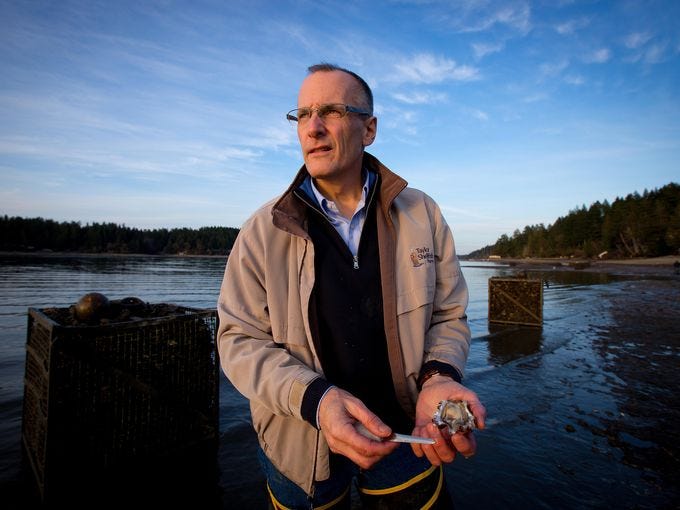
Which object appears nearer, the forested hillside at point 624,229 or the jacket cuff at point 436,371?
the jacket cuff at point 436,371

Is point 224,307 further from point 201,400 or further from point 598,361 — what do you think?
point 598,361

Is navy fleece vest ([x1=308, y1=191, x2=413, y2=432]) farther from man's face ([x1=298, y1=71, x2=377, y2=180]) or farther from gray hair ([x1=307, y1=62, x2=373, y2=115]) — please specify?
gray hair ([x1=307, y1=62, x2=373, y2=115])

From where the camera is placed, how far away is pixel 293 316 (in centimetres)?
191

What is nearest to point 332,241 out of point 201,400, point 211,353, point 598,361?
point 211,353

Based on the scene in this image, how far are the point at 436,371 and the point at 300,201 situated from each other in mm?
1227

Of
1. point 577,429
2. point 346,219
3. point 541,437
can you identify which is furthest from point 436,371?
point 577,429

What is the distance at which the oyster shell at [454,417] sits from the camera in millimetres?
1632

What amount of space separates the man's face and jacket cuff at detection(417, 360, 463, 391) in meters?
1.22

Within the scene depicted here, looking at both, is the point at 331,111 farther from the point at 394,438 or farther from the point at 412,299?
the point at 394,438

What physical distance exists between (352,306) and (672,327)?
16.7m

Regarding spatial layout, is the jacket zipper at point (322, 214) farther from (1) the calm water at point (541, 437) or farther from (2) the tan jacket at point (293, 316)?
(1) the calm water at point (541, 437)

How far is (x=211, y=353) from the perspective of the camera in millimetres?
4445

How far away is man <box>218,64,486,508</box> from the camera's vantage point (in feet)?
6.18

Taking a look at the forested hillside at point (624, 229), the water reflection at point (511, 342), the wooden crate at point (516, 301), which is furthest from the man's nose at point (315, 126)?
the forested hillside at point (624, 229)
